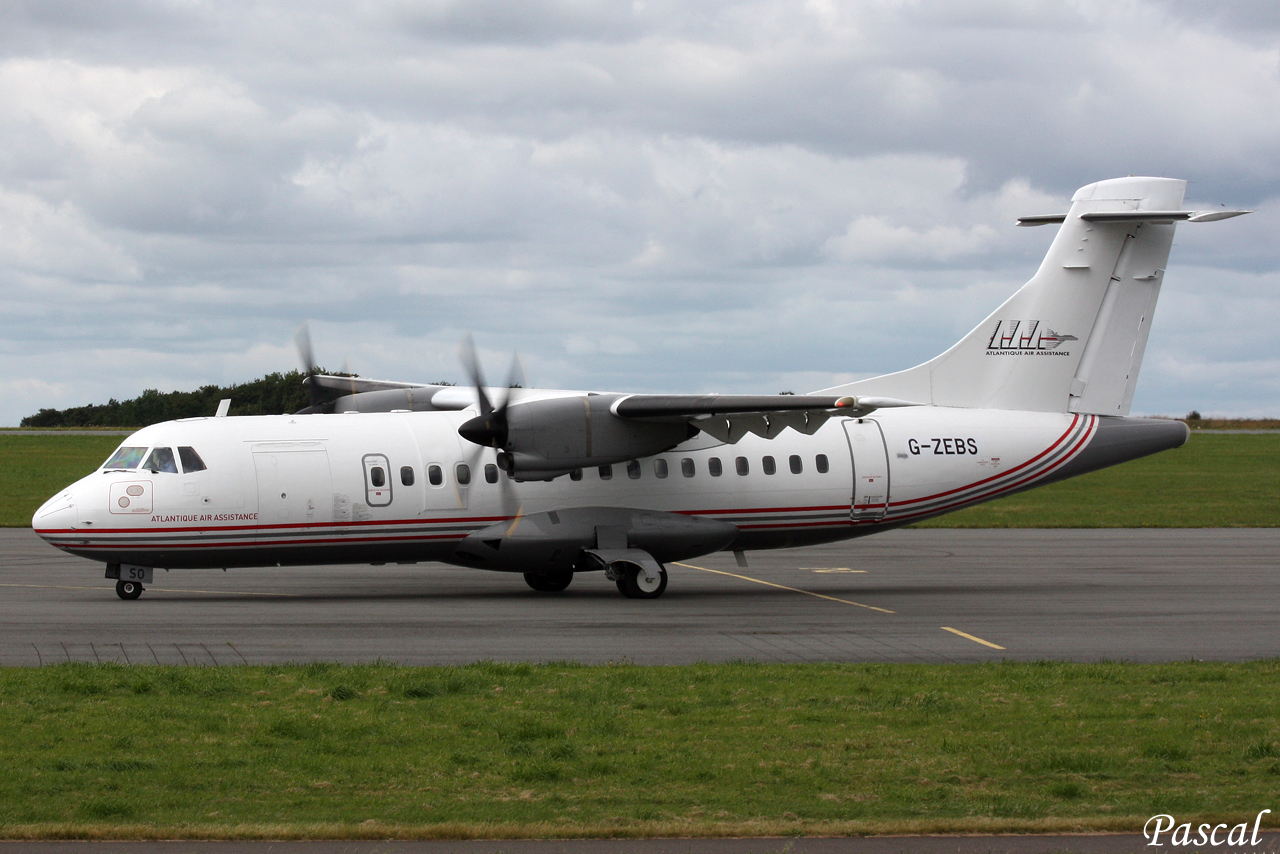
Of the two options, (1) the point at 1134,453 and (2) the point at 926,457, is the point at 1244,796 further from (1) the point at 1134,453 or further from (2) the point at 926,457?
(1) the point at 1134,453

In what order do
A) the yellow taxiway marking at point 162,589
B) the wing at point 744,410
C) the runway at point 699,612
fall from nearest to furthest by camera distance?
the runway at point 699,612, the wing at point 744,410, the yellow taxiway marking at point 162,589

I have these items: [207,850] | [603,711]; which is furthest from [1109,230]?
[207,850]

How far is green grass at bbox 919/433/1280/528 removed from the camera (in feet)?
140

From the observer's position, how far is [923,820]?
8500 millimetres

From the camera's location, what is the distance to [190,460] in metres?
21.6

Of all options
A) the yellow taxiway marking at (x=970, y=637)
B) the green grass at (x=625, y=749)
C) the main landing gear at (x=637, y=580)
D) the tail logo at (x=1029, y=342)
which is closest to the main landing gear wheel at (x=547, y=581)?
the main landing gear at (x=637, y=580)

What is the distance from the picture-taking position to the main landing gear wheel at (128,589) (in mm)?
21781

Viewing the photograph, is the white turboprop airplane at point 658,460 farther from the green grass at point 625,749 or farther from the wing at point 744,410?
the green grass at point 625,749

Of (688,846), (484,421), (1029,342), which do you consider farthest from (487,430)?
(688,846)

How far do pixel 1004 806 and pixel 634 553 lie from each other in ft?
46.2

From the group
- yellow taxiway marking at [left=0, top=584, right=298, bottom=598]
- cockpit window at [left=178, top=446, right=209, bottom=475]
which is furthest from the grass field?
cockpit window at [left=178, top=446, right=209, bottom=475]

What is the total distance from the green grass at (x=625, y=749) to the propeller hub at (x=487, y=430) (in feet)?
22.9

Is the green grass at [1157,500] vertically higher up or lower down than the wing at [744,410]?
lower down

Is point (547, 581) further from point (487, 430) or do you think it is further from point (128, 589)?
point (128, 589)
